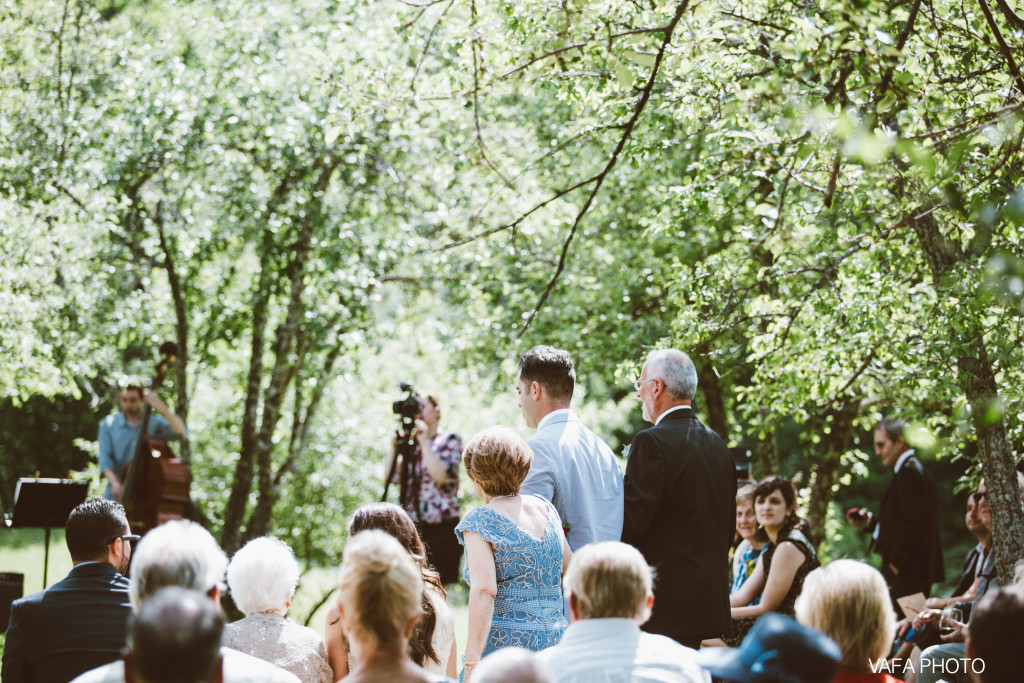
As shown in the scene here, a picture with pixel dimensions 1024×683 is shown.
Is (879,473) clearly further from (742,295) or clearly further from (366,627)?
(366,627)

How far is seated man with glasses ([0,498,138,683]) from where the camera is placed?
122 inches

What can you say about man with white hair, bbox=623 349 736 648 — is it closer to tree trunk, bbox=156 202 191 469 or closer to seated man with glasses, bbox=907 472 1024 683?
seated man with glasses, bbox=907 472 1024 683

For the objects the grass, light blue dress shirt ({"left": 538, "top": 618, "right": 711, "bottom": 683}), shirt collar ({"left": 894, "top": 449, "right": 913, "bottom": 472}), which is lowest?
the grass

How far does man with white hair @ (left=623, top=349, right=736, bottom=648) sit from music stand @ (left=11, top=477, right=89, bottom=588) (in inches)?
151

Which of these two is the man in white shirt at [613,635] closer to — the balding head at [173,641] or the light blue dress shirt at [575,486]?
the balding head at [173,641]

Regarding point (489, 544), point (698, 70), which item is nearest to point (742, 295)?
point (698, 70)

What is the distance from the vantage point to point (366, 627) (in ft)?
7.07

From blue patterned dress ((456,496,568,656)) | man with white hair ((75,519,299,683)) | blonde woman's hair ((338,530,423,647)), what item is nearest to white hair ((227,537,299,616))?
blue patterned dress ((456,496,568,656))

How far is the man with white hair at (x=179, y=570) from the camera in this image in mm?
2182

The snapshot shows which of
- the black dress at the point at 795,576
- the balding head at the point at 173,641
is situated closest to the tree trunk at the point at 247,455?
the black dress at the point at 795,576

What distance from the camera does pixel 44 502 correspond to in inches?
220

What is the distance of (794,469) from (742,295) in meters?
14.3

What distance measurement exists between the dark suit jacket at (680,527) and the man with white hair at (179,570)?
5.43ft

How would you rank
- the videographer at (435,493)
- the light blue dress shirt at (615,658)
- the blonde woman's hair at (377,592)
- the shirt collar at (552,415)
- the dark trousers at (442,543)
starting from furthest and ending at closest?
1. the dark trousers at (442,543)
2. the videographer at (435,493)
3. the shirt collar at (552,415)
4. the light blue dress shirt at (615,658)
5. the blonde woman's hair at (377,592)
